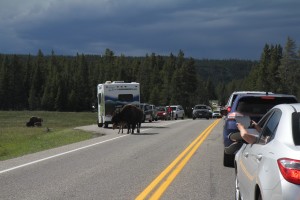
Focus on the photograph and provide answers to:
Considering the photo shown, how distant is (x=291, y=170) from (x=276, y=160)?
0.29 m

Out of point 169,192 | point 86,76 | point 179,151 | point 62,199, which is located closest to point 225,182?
point 169,192

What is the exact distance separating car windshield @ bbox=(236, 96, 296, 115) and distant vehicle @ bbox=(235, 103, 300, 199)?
6.20m

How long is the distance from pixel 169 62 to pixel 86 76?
29165mm

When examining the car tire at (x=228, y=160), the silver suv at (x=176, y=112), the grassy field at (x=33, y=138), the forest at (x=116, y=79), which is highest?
the forest at (x=116, y=79)

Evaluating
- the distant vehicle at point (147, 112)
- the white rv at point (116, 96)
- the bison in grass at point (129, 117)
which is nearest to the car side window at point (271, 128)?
the bison in grass at point (129, 117)

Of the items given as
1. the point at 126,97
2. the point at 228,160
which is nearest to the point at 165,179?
the point at 228,160

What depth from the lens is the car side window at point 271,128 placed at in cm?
552

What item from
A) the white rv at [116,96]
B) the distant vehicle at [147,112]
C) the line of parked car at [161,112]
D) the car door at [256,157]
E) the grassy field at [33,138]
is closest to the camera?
the car door at [256,157]

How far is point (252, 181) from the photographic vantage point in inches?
225

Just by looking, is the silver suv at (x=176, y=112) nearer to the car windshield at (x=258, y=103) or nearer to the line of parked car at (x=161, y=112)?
the line of parked car at (x=161, y=112)

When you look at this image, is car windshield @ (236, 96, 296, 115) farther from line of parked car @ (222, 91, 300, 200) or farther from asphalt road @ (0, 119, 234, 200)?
line of parked car @ (222, 91, 300, 200)

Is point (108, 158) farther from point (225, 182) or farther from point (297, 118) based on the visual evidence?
point (297, 118)

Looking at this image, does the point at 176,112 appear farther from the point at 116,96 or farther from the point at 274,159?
the point at 274,159

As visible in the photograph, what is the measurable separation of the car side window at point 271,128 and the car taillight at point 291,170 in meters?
0.82
